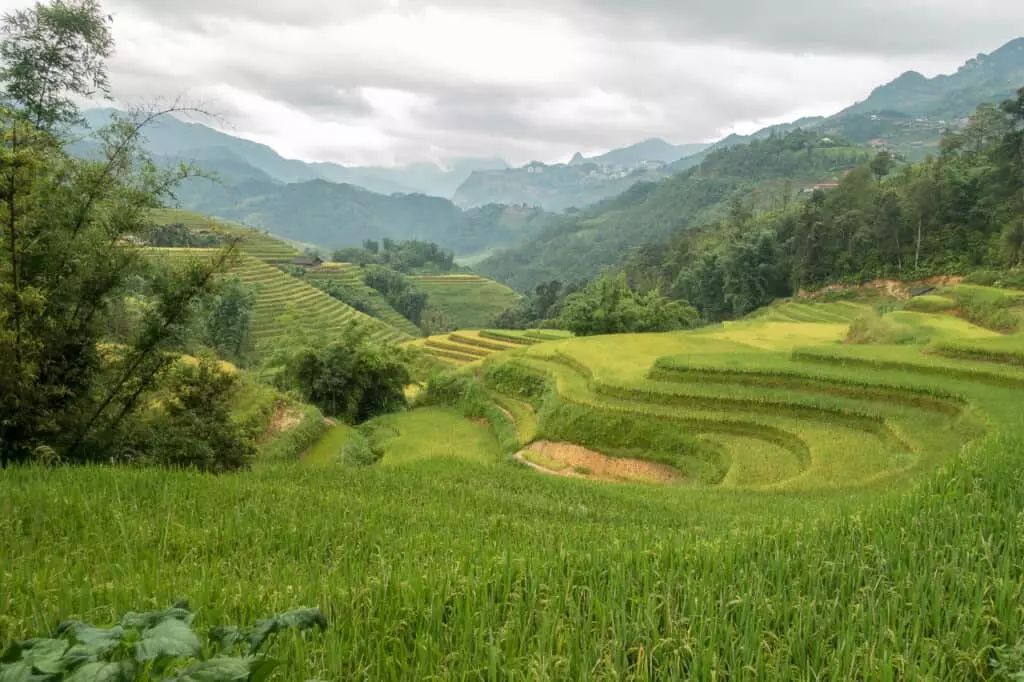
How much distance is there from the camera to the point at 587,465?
19.4 meters

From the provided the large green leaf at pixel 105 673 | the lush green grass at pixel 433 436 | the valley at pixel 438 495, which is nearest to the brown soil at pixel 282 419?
the valley at pixel 438 495

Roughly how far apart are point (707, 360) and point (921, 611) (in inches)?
767

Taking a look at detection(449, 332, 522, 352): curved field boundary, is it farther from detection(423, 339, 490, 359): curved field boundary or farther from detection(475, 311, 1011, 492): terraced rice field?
detection(475, 311, 1011, 492): terraced rice field

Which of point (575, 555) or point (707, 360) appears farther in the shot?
point (707, 360)

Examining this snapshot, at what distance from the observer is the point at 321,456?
20312 mm

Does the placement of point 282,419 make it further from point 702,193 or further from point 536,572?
point 702,193

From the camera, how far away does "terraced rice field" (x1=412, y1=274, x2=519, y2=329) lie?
110 m

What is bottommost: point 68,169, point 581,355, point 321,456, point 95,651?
point 321,456

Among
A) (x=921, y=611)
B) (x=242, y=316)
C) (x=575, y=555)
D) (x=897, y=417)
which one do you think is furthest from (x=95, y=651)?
(x=242, y=316)

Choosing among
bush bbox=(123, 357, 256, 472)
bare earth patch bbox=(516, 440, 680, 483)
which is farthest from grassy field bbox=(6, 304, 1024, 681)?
bare earth patch bbox=(516, 440, 680, 483)

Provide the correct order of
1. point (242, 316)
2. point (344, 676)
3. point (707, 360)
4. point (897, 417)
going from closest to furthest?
point (344, 676) → point (897, 417) → point (707, 360) → point (242, 316)

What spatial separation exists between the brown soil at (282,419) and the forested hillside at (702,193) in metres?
113

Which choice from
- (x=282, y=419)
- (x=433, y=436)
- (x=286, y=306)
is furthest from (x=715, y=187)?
(x=282, y=419)

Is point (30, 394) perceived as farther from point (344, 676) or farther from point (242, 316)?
point (242, 316)
